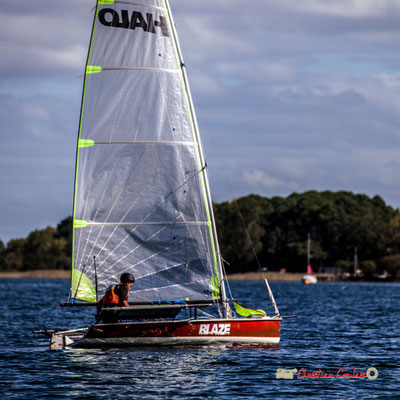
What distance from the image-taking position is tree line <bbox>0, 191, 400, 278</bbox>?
150863mm

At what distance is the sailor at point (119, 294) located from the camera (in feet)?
78.0

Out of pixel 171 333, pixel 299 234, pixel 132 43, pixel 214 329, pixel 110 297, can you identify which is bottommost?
pixel 171 333

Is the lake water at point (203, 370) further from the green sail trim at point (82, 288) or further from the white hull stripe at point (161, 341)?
the green sail trim at point (82, 288)

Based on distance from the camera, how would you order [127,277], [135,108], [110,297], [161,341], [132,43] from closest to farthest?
[110,297] → [127,277] → [161,341] → [132,43] → [135,108]

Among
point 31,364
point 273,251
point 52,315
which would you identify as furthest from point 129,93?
point 273,251

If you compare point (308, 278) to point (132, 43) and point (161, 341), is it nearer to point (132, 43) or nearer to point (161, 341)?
point (161, 341)

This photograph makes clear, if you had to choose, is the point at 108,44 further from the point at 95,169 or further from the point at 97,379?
the point at 97,379

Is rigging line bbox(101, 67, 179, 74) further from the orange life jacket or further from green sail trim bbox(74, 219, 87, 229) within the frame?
the orange life jacket

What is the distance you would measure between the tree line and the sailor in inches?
4840

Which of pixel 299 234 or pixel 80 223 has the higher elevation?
pixel 299 234

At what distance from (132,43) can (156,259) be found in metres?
6.65

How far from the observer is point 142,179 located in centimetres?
2567

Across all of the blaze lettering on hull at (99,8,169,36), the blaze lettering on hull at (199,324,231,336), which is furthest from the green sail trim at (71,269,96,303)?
the blaze lettering on hull at (99,8,169,36)

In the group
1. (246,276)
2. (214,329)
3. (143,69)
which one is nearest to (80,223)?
(143,69)
